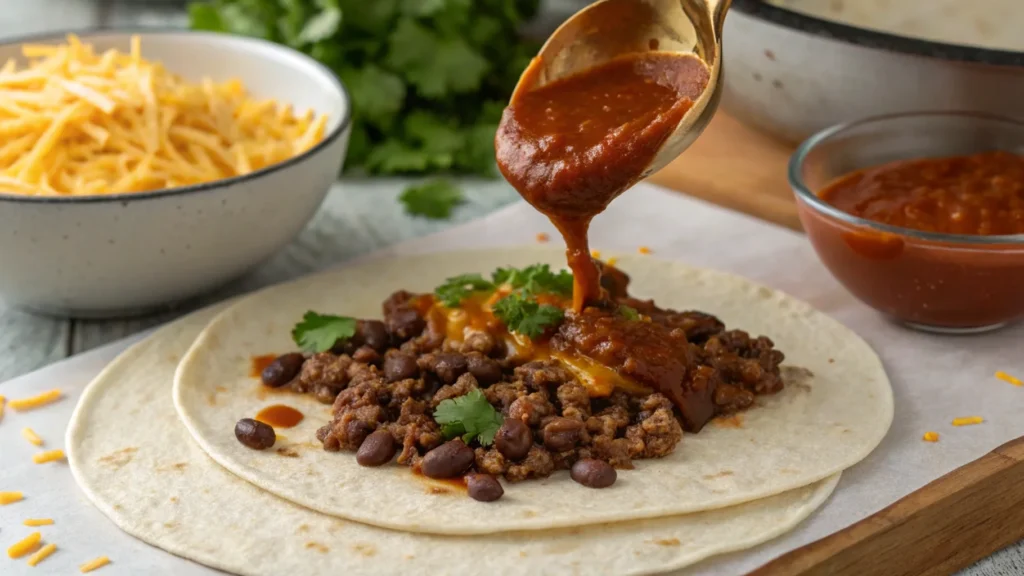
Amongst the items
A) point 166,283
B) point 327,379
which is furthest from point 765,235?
point 166,283

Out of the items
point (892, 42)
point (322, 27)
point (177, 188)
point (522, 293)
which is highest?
point (892, 42)

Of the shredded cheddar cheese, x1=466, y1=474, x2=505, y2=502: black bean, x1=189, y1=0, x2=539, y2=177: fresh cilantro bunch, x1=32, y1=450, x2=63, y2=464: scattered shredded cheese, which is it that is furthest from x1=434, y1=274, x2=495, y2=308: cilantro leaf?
x1=189, y1=0, x2=539, y2=177: fresh cilantro bunch

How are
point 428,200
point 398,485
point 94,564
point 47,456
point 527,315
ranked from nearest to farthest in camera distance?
point 94,564 < point 398,485 < point 47,456 < point 527,315 < point 428,200

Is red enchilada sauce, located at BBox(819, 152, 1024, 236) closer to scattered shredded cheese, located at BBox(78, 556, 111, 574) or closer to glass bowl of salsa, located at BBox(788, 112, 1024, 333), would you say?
glass bowl of salsa, located at BBox(788, 112, 1024, 333)

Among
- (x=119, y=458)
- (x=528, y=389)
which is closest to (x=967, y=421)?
(x=528, y=389)

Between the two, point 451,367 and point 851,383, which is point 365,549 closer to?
point 451,367

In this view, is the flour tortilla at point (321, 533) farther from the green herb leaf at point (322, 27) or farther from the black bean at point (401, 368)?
the green herb leaf at point (322, 27)
